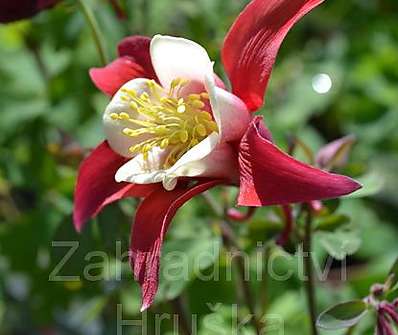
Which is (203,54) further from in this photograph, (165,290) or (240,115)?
(165,290)

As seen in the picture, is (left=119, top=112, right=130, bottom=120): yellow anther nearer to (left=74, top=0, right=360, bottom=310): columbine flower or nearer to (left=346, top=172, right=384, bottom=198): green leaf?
(left=74, top=0, right=360, bottom=310): columbine flower

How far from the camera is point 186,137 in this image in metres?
0.89

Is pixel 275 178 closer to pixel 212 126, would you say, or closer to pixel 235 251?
pixel 212 126

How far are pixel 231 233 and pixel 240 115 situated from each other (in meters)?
0.31

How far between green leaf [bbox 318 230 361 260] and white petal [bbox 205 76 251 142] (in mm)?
224

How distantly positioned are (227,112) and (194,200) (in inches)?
24.5

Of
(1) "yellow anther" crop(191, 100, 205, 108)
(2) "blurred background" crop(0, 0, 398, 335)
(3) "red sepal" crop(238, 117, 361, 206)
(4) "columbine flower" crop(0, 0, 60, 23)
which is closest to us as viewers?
(3) "red sepal" crop(238, 117, 361, 206)

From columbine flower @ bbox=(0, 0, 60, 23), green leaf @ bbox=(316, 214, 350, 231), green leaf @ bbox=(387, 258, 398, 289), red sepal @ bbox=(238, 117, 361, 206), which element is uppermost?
columbine flower @ bbox=(0, 0, 60, 23)

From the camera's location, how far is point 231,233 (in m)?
1.14

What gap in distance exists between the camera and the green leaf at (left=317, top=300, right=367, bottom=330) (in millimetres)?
882

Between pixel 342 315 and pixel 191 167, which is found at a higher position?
pixel 191 167

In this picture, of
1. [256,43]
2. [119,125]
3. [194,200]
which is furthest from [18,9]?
[194,200]

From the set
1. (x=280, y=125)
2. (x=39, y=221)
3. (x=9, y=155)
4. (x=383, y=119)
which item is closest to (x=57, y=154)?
→ (x=39, y=221)

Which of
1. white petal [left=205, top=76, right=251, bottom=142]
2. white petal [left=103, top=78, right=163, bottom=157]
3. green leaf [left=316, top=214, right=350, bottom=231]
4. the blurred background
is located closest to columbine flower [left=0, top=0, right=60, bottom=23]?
the blurred background
